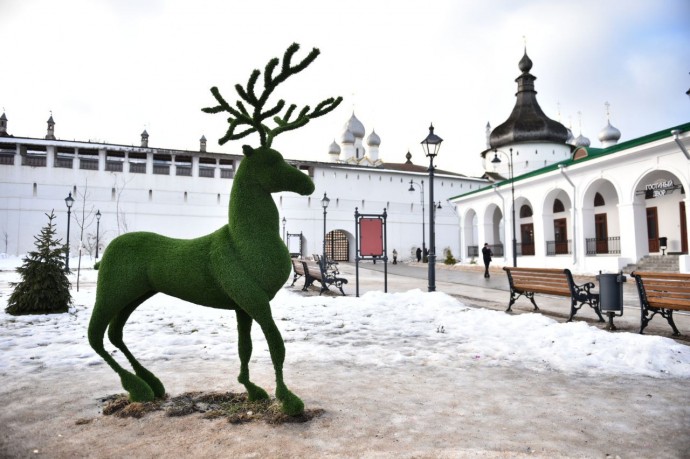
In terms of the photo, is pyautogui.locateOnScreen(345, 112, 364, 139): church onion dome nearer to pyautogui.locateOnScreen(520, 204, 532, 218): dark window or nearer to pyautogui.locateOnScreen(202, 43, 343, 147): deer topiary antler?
pyautogui.locateOnScreen(520, 204, 532, 218): dark window

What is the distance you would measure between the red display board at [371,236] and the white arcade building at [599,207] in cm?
1077

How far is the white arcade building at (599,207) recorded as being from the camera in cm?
1628

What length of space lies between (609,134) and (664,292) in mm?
32840

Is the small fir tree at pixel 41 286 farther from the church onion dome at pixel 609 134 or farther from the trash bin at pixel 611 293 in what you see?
the church onion dome at pixel 609 134

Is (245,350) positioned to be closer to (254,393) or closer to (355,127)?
(254,393)

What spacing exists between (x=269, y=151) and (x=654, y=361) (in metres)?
4.34

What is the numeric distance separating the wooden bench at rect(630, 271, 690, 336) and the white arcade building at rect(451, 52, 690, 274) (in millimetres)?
10408

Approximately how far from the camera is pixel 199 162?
1539 inches

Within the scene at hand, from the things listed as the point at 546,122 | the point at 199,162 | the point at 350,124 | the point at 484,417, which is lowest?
the point at 484,417

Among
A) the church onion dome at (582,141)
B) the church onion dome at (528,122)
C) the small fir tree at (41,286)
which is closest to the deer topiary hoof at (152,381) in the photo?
the small fir tree at (41,286)

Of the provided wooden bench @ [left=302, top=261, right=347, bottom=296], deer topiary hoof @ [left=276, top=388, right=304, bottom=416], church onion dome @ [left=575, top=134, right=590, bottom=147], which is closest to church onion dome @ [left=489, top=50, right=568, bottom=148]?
church onion dome @ [left=575, top=134, right=590, bottom=147]

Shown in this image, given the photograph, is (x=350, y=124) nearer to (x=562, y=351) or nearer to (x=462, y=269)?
(x=462, y=269)

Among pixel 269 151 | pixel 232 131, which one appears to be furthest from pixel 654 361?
pixel 232 131

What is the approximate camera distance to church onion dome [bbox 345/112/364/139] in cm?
5344
